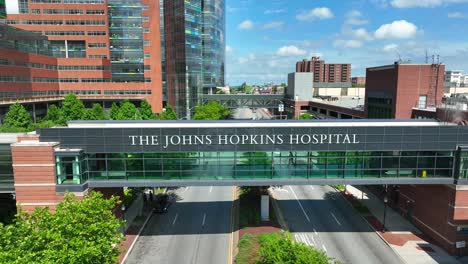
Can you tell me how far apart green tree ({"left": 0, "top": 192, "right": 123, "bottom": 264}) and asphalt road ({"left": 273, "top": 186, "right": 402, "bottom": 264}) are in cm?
1935

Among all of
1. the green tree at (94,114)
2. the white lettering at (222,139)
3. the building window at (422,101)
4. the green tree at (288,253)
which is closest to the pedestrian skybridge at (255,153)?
the white lettering at (222,139)

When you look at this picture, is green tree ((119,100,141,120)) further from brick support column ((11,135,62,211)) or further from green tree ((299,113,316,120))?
brick support column ((11,135,62,211))

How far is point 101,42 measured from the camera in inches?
3996

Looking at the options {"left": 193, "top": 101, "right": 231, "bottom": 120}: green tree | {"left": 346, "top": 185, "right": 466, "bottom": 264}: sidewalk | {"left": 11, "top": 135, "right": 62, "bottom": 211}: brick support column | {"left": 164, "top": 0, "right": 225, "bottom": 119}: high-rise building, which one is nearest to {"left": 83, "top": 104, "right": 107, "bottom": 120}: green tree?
{"left": 193, "top": 101, "right": 231, "bottom": 120}: green tree

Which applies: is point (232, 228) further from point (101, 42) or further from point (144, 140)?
point (101, 42)

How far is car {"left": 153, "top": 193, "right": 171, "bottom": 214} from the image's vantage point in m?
39.7

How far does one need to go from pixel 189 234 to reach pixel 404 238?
70.7 feet

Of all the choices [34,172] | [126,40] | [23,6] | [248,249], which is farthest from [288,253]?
[23,6]

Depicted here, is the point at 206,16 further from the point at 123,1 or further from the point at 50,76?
the point at 50,76

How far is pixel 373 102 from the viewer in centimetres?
5666

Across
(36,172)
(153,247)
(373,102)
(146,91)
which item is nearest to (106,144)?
(36,172)

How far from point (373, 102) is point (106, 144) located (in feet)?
148

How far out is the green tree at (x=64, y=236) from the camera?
1823 cm

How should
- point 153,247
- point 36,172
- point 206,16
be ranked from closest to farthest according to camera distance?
1. point 36,172
2. point 153,247
3. point 206,16
